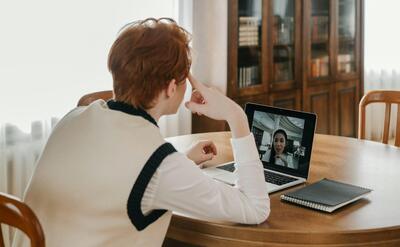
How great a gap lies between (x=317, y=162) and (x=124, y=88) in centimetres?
98

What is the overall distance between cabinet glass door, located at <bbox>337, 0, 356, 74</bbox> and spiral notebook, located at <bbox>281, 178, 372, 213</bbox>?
321cm

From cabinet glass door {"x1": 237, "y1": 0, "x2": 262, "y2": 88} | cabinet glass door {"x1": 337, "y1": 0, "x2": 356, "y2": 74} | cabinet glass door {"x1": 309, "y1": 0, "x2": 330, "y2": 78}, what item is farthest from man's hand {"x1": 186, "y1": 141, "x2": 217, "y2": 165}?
cabinet glass door {"x1": 337, "y1": 0, "x2": 356, "y2": 74}

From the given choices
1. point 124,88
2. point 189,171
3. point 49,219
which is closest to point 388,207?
point 189,171

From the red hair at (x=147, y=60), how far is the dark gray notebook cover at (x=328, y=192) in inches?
21.4

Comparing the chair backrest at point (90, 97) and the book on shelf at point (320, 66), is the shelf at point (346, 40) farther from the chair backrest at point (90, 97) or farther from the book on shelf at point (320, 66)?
the chair backrest at point (90, 97)

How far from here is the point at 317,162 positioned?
7.06 feet

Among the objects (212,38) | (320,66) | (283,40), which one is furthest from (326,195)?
(320,66)

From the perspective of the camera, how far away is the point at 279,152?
6.39 feet

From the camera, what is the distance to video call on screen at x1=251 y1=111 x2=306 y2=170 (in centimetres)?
189

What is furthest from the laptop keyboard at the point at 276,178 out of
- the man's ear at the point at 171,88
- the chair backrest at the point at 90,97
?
the chair backrest at the point at 90,97

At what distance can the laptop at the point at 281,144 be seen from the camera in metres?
1.87

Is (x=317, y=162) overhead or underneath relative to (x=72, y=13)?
underneath

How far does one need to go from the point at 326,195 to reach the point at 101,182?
0.70 m

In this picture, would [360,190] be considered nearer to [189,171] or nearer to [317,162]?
[317,162]
